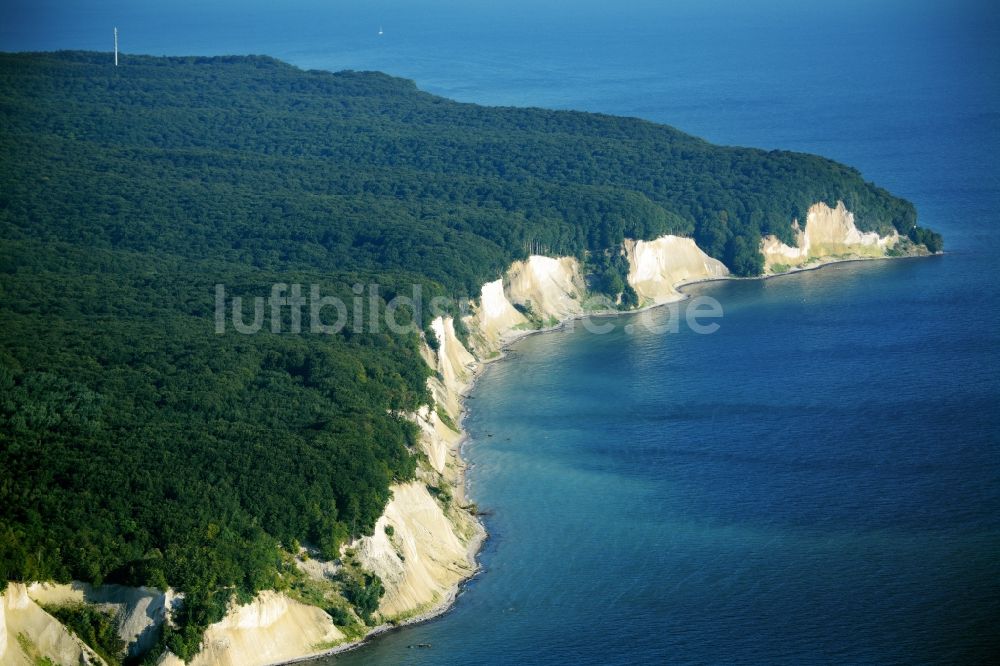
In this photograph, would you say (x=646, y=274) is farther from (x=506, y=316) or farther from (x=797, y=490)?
(x=797, y=490)

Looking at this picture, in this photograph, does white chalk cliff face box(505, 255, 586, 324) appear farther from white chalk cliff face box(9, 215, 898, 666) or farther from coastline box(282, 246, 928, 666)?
coastline box(282, 246, 928, 666)

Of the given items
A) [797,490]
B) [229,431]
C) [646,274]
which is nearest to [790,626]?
[797,490]

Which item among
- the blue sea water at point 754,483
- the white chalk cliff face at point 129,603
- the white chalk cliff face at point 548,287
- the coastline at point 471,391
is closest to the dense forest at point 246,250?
the white chalk cliff face at point 129,603

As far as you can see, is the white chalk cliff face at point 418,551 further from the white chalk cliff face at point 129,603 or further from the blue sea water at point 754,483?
the blue sea water at point 754,483

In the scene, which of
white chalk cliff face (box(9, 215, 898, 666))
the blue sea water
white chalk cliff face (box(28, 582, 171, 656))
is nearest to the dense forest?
white chalk cliff face (box(28, 582, 171, 656))

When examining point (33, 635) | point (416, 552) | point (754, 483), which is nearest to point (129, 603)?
point (33, 635)
